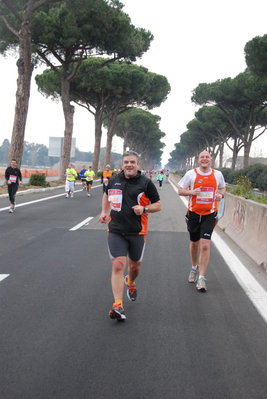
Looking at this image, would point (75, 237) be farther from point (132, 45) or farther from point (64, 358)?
point (132, 45)

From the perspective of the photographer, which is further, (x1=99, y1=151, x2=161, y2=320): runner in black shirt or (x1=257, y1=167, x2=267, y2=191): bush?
(x1=257, y1=167, x2=267, y2=191): bush

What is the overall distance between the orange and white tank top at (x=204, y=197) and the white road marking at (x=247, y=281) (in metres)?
1.09

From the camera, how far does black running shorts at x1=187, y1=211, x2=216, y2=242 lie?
5.20 metres

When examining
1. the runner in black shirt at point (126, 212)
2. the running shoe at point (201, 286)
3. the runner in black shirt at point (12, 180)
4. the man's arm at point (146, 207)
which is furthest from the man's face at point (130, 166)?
the runner in black shirt at point (12, 180)

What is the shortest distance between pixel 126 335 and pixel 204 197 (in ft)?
7.75

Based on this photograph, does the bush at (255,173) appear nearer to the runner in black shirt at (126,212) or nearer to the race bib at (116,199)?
the runner in black shirt at (126,212)

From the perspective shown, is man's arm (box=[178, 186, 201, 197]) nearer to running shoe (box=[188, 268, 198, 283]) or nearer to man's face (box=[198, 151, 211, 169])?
man's face (box=[198, 151, 211, 169])

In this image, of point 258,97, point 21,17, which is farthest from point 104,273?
point 258,97

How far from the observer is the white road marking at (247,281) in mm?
4477

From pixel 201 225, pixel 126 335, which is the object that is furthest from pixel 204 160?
pixel 126 335

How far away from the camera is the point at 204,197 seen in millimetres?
5273

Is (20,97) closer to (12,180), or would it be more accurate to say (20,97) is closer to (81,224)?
(12,180)

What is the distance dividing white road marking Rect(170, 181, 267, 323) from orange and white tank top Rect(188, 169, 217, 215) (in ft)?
3.57

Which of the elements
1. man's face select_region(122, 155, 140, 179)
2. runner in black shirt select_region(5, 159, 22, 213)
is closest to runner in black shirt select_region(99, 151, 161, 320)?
man's face select_region(122, 155, 140, 179)
